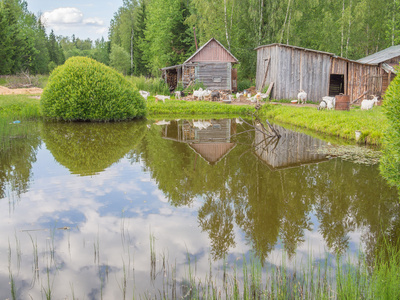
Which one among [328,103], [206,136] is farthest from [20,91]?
[328,103]

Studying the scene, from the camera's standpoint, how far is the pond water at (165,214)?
13.6 ft

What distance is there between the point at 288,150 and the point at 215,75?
19.8 m

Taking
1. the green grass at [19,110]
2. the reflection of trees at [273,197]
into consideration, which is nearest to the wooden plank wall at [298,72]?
the green grass at [19,110]

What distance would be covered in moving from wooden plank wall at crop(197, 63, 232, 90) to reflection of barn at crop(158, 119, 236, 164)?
38.4ft

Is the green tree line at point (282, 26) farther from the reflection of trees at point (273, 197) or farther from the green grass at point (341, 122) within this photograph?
the reflection of trees at point (273, 197)

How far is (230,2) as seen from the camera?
32812mm

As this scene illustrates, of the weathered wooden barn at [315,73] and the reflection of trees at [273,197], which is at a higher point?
the weathered wooden barn at [315,73]

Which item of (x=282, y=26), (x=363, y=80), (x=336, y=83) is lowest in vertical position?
(x=363, y=80)

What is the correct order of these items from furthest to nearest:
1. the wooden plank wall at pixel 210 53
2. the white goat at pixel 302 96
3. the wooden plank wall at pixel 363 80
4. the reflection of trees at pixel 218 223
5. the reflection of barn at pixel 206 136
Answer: the wooden plank wall at pixel 210 53
the wooden plank wall at pixel 363 80
the white goat at pixel 302 96
the reflection of barn at pixel 206 136
the reflection of trees at pixel 218 223

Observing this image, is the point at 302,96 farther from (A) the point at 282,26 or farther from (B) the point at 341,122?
(A) the point at 282,26

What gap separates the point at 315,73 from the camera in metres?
24.5

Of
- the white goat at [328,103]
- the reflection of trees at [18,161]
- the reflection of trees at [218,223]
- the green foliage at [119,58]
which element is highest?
the green foliage at [119,58]

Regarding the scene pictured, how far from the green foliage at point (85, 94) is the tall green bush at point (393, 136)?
12853 millimetres

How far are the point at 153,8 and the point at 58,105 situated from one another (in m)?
32.9
